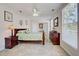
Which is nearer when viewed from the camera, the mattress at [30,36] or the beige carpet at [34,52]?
the beige carpet at [34,52]

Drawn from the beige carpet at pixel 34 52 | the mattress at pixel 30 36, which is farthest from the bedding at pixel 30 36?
the beige carpet at pixel 34 52

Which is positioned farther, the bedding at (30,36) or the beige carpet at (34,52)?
the bedding at (30,36)

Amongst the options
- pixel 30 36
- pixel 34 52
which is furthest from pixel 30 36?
pixel 34 52

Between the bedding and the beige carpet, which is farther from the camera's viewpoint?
the bedding

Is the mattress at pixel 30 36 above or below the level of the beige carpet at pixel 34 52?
above

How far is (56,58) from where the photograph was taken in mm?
2342

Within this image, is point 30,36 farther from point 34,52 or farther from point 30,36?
point 34,52

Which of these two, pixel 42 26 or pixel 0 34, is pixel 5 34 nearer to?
pixel 0 34

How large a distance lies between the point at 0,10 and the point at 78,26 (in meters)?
3.16

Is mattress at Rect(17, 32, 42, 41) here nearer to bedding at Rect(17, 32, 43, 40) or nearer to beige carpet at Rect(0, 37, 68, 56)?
bedding at Rect(17, 32, 43, 40)

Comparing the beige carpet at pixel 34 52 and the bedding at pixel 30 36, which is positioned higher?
the bedding at pixel 30 36

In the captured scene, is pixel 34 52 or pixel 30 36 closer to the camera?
pixel 34 52

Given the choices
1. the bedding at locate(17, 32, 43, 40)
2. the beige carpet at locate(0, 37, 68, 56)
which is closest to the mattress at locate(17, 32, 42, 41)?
the bedding at locate(17, 32, 43, 40)

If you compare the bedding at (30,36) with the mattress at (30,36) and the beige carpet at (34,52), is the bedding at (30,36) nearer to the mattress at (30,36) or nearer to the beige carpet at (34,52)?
the mattress at (30,36)
